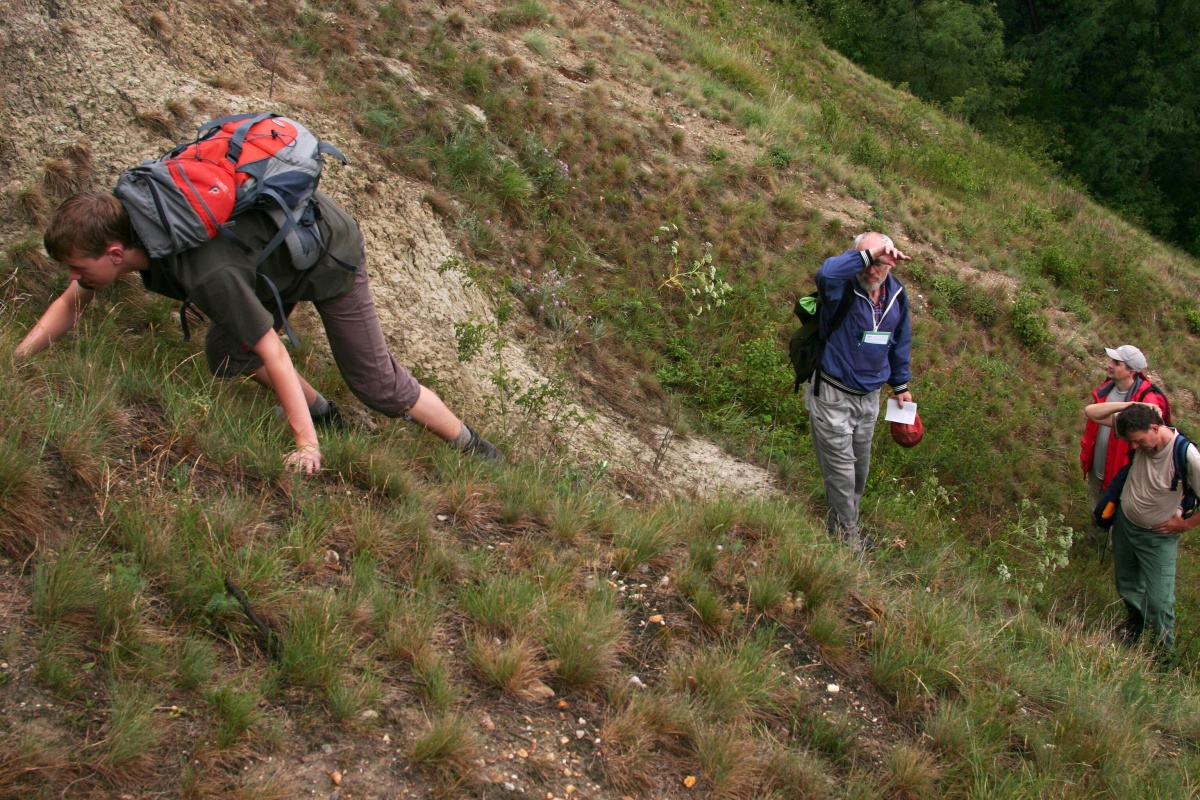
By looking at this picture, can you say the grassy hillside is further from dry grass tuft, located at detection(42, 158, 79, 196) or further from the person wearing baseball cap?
the person wearing baseball cap

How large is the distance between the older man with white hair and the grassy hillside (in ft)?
1.30

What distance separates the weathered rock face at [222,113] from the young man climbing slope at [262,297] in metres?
1.38

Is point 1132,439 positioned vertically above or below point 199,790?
above

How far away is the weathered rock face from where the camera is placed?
219 inches

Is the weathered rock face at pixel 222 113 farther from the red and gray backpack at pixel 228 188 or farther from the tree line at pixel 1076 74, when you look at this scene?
the tree line at pixel 1076 74

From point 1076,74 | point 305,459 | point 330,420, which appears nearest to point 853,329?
point 330,420

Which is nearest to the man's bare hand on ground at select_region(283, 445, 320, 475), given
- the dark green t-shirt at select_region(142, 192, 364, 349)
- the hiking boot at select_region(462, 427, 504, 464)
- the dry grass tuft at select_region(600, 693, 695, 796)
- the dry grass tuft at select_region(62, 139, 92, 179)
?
the dark green t-shirt at select_region(142, 192, 364, 349)

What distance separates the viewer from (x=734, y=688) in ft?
11.4

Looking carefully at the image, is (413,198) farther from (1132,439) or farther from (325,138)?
(1132,439)

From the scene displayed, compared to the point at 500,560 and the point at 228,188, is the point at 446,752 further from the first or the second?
the point at 228,188

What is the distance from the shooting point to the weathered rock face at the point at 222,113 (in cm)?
557

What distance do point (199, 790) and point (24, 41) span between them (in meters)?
5.24

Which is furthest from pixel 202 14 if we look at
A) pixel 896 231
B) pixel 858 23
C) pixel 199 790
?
pixel 858 23

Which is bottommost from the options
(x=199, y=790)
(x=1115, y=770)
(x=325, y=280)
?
(x=199, y=790)
